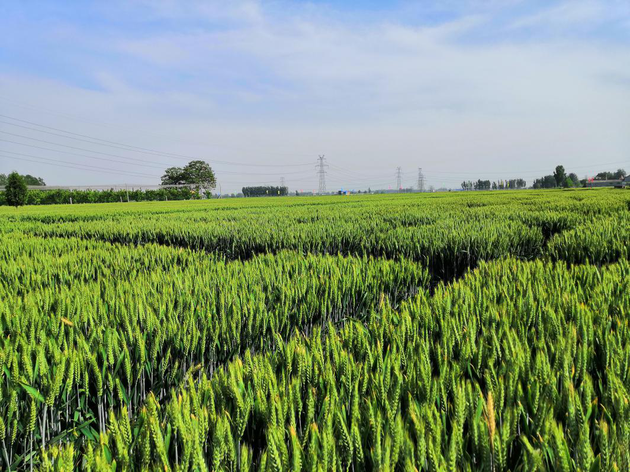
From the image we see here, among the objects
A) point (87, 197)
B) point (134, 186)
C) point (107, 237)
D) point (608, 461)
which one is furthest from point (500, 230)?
point (134, 186)

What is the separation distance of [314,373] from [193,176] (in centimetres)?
10211

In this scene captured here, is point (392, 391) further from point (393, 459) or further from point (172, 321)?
point (172, 321)

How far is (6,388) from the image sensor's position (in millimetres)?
1202

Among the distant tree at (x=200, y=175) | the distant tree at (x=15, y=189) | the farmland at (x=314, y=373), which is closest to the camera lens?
the farmland at (x=314, y=373)

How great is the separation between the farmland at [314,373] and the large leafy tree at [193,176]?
9849 centimetres

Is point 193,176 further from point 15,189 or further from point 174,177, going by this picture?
point 15,189

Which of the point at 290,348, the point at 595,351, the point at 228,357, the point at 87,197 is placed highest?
the point at 87,197

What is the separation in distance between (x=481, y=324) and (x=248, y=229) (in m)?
4.39

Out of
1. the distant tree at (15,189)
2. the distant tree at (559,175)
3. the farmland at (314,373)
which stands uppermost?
the distant tree at (559,175)

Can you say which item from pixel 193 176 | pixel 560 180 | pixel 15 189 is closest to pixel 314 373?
pixel 15 189

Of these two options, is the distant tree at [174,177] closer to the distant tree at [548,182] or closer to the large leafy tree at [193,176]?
the large leafy tree at [193,176]

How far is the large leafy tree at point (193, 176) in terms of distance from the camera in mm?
96875

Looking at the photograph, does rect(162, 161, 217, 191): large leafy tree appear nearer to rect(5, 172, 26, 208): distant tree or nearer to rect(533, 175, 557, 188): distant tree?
rect(5, 172, 26, 208): distant tree

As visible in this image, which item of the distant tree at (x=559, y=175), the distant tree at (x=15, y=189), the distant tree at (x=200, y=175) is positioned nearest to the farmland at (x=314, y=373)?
the distant tree at (x=15, y=189)
